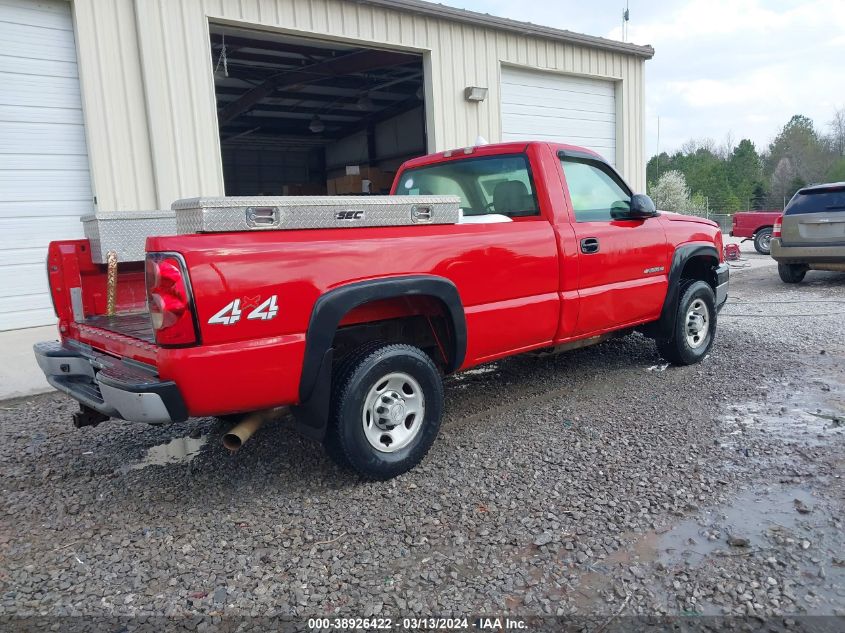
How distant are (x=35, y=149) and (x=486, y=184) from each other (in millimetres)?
5521

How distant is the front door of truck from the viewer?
15.3ft

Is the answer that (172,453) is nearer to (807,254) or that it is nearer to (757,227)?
(807,254)

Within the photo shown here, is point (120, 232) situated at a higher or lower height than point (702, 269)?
higher

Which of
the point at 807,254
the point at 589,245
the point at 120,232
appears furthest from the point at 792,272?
the point at 120,232

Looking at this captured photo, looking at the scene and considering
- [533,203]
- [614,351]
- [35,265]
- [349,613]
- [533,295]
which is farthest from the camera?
[35,265]

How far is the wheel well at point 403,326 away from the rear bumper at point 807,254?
28.4ft

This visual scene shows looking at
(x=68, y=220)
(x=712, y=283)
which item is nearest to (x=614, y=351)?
(x=712, y=283)

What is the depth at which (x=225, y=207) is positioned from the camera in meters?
2.96

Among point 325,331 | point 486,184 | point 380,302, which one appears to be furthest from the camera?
point 486,184

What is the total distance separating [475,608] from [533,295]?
7.41ft

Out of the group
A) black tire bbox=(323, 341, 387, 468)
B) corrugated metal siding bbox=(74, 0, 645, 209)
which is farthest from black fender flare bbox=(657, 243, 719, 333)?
corrugated metal siding bbox=(74, 0, 645, 209)

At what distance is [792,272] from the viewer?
11156 millimetres

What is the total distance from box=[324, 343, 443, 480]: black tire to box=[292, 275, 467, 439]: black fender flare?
0.11 metres

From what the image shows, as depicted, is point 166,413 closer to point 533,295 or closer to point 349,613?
point 349,613
